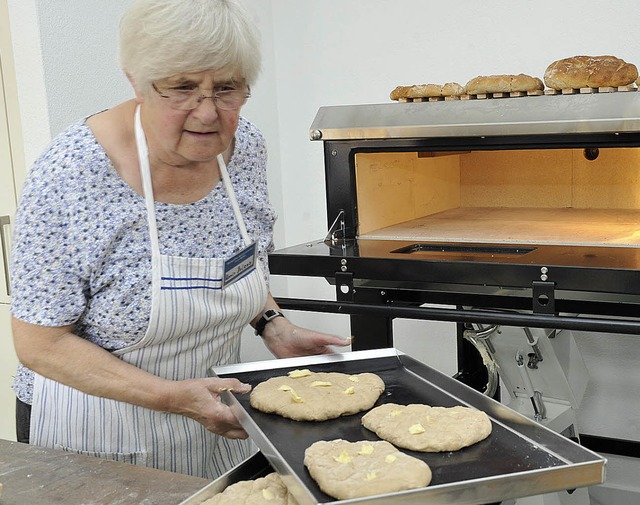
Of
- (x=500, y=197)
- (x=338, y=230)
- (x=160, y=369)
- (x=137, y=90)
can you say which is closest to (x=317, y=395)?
(x=160, y=369)

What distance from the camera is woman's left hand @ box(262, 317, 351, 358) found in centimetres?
151

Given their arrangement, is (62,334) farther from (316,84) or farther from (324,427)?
(316,84)

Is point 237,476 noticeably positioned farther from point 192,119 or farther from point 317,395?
point 192,119

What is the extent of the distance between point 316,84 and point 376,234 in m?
1.05

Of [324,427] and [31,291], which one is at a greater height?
[31,291]

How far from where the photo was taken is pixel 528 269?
5.03 feet

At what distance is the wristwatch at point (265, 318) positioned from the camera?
5.29 ft

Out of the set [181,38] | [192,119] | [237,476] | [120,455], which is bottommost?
[120,455]

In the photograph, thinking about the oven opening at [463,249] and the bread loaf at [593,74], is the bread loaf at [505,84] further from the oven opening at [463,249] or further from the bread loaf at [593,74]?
the oven opening at [463,249]

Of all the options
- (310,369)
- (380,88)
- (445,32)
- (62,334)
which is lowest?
(310,369)

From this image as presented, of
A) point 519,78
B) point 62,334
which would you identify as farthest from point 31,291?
point 519,78

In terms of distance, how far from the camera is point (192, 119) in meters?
1.23

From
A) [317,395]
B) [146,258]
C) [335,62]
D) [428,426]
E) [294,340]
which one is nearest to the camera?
[428,426]

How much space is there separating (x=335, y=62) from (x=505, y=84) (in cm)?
113
